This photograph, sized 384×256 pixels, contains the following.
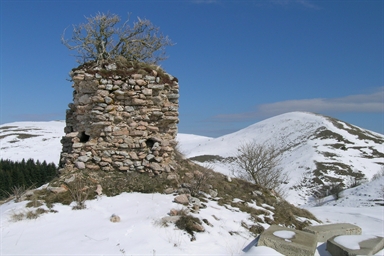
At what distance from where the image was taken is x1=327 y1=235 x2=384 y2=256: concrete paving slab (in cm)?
552

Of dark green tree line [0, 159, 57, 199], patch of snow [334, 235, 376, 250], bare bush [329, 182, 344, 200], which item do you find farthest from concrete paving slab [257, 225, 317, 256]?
dark green tree line [0, 159, 57, 199]

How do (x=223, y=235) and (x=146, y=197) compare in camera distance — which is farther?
(x=146, y=197)

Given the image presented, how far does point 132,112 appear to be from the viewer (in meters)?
8.64

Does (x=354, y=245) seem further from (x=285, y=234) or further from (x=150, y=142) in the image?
(x=150, y=142)

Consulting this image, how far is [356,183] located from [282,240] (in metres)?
37.7

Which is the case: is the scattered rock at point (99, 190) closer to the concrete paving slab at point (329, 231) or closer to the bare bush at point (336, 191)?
the concrete paving slab at point (329, 231)

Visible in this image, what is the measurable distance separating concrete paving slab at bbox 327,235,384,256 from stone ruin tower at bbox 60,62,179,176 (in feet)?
15.2

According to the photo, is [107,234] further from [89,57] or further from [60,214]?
[89,57]

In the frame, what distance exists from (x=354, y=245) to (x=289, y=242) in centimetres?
147

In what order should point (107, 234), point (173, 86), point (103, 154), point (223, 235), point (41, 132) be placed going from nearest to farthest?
point (107, 234)
point (223, 235)
point (103, 154)
point (173, 86)
point (41, 132)

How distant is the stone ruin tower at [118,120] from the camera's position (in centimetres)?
838

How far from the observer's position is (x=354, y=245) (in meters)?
5.86

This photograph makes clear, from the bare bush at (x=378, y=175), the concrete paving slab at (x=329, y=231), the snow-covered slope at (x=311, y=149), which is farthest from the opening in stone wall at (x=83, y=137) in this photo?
the bare bush at (x=378, y=175)

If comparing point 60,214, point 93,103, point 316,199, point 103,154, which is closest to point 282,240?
point 60,214
